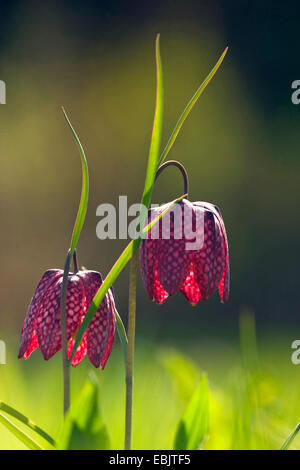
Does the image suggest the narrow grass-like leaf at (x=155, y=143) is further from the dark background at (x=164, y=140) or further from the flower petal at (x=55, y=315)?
the dark background at (x=164, y=140)

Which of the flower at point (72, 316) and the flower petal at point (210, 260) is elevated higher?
the flower petal at point (210, 260)

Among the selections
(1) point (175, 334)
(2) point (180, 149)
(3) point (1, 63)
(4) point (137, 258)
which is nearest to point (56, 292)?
(4) point (137, 258)

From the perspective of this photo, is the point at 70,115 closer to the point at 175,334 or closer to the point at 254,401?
the point at 175,334

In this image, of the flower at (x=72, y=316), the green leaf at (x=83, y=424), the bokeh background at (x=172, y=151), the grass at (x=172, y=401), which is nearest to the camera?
the green leaf at (x=83, y=424)

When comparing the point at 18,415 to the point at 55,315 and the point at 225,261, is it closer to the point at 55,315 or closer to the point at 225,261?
the point at 55,315

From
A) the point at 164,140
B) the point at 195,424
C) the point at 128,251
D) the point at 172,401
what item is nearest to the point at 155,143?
the point at 128,251

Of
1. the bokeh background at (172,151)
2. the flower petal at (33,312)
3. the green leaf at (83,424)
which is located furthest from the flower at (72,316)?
the bokeh background at (172,151)
